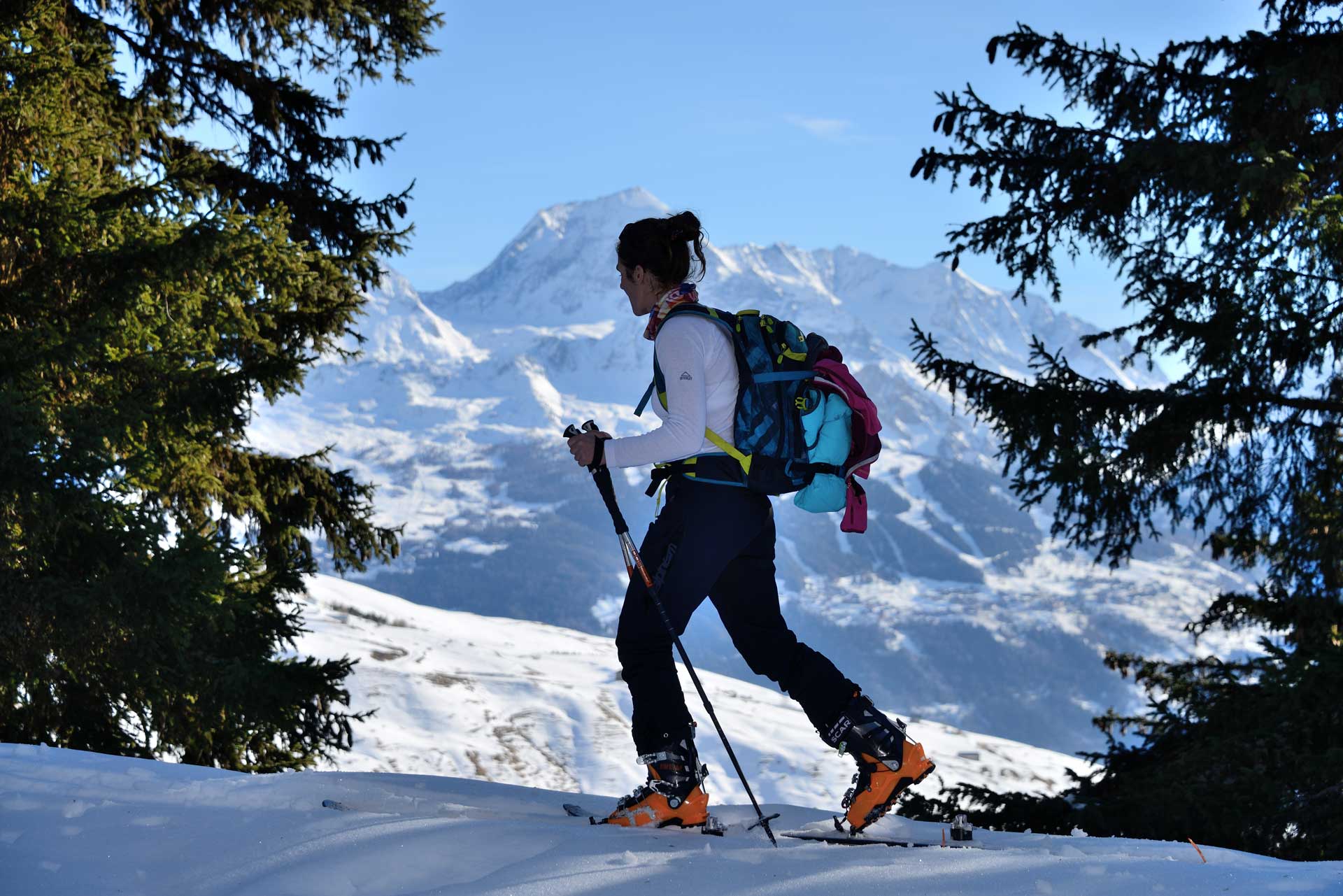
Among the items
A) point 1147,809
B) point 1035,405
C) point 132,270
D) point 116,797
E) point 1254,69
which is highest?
point 1254,69

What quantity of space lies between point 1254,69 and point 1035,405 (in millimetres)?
3106

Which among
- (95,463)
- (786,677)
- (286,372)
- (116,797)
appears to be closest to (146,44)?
(286,372)

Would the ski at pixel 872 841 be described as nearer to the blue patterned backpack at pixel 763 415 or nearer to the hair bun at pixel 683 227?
the blue patterned backpack at pixel 763 415

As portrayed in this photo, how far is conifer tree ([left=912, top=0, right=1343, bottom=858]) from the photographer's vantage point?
7.12m

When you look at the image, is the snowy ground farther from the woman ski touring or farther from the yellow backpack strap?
the yellow backpack strap

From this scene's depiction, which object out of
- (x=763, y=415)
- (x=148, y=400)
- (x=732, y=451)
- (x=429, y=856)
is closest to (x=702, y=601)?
(x=732, y=451)

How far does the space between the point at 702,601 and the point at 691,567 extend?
16 cm

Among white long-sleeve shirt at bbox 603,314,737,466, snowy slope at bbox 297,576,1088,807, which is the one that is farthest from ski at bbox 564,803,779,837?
snowy slope at bbox 297,576,1088,807

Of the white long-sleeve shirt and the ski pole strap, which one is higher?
the white long-sleeve shirt

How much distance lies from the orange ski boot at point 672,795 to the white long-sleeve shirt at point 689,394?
120cm

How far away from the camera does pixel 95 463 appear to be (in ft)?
20.3

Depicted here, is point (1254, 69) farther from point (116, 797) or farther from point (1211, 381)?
point (116, 797)

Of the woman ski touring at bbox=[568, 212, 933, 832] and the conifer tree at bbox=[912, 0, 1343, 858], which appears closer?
the woman ski touring at bbox=[568, 212, 933, 832]

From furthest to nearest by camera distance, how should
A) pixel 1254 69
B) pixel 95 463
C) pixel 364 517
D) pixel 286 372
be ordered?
pixel 364 517 < pixel 1254 69 < pixel 286 372 < pixel 95 463
